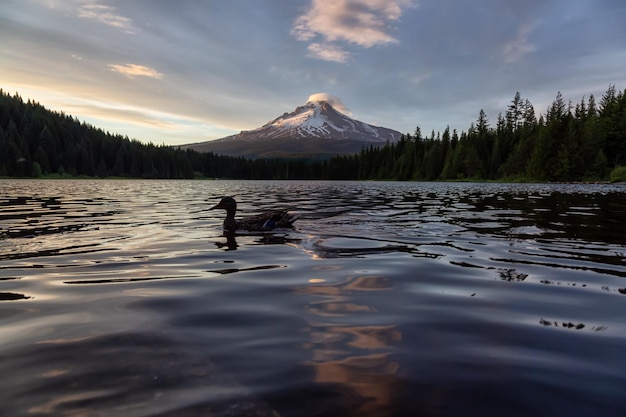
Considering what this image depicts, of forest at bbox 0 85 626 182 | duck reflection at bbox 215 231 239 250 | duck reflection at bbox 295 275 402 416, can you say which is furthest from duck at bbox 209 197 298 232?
forest at bbox 0 85 626 182

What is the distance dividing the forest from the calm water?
89118 millimetres

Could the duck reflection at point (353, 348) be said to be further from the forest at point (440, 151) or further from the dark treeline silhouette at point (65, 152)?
the dark treeline silhouette at point (65, 152)

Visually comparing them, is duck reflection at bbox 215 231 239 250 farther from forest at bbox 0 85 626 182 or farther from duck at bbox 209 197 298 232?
forest at bbox 0 85 626 182

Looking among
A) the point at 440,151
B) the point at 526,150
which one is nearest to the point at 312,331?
the point at 526,150

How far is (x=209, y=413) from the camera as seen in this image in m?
2.68

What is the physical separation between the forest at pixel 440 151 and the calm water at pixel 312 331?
89.1 m

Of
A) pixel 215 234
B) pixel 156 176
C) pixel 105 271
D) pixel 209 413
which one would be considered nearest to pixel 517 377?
pixel 209 413

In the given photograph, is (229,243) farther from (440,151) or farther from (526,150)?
(440,151)

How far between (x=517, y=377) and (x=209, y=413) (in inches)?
95.2

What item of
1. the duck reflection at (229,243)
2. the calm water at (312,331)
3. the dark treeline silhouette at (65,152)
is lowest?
the duck reflection at (229,243)

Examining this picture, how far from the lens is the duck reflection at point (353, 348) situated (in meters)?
3.03

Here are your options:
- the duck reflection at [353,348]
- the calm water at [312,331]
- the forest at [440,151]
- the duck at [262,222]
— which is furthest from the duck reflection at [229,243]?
the forest at [440,151]

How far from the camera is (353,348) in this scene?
3832mm

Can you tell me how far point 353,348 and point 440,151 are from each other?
153 meters
